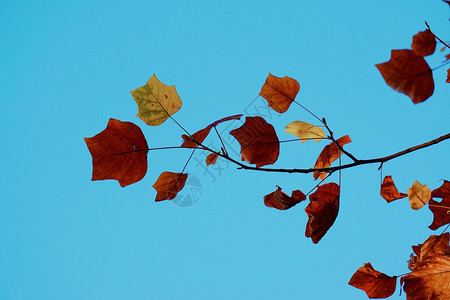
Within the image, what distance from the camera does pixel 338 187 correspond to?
531 millimetres

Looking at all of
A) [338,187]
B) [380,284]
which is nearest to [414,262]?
[380,284]

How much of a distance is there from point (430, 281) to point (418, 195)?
0.14 meters

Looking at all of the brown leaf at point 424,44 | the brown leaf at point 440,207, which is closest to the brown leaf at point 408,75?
the brown leaf at point 424,44

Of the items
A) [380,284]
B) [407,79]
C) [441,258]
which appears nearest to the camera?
[407,79]

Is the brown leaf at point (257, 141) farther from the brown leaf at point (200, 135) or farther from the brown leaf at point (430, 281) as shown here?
the brown leaf at point (430, 281)

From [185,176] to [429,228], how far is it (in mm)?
387

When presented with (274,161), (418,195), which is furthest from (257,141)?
(418,195)

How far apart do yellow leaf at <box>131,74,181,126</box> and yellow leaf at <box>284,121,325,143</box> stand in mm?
163

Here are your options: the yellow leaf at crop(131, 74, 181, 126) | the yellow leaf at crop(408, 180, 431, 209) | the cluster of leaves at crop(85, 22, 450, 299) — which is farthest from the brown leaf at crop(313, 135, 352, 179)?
the yellow leaf at crop(131, 74, 181, 126)

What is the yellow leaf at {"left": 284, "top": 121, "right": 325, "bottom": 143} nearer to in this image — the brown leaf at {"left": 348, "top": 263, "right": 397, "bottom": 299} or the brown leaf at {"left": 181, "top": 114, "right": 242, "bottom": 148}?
the brown leaf at {"left": 181, "top": 114, "right": 242, "bottom": 148}

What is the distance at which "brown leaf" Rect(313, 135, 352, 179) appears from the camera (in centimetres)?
55

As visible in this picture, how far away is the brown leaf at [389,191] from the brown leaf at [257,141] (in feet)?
0.63

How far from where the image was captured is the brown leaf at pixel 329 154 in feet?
1.80

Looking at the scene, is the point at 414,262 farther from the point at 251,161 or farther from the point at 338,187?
the point at 251,161
